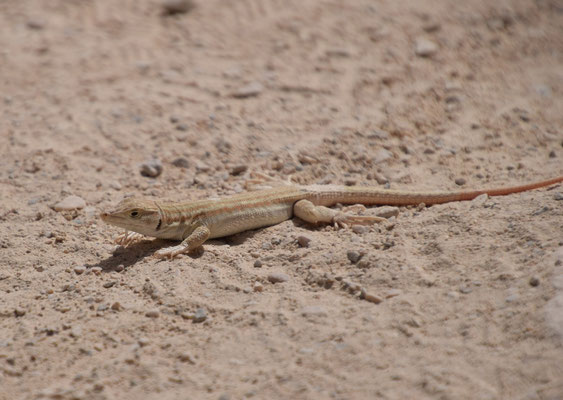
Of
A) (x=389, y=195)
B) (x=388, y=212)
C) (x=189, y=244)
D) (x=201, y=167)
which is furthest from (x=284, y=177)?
(x=189, y=244)

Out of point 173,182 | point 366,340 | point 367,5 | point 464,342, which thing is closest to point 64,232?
point 173,182

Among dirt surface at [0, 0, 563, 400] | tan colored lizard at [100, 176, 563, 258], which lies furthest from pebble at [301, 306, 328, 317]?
tan colored lizard at [100, 176, 563, 258]

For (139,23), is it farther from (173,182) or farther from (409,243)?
(409,243)

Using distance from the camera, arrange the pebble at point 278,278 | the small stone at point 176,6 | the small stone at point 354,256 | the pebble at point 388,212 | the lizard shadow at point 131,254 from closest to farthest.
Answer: the pebble at point 278,278, the small stone at point 354,256, the lizard shadow at point 131,254, the pebble at point 388,212, the small stone at point 176,6

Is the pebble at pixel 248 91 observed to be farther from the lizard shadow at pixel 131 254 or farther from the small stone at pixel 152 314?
the small stone at pixel 152 314

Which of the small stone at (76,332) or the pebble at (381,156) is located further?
the pebble at (381,156)

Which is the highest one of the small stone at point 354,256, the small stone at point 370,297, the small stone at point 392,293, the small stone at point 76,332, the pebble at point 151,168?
the small stone at point 392,293

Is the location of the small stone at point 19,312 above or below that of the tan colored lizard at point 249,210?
below

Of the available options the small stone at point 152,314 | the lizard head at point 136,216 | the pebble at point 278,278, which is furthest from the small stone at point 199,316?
the lizard head at point 136,216

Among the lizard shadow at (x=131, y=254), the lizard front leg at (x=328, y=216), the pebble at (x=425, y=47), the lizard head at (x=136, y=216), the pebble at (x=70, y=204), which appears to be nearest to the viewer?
the lizard head at (x=136, y=216)
